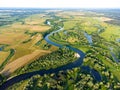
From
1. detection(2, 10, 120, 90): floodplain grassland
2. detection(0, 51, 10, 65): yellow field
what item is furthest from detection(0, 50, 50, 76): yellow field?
detection(0, 51, 10, 65): yellow field

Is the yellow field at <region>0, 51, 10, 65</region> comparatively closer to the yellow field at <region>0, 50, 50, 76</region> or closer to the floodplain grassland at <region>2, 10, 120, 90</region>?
the floodplain grassland at <region>2, 10, 120, 90</region>

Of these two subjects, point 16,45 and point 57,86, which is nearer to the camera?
point 57,86

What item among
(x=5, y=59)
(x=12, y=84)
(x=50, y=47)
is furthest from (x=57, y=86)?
(x=50, y=47)

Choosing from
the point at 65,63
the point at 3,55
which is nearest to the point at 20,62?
the point at 3,55

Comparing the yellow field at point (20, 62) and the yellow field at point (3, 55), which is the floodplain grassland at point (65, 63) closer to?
the yellow field at point (20, 62)

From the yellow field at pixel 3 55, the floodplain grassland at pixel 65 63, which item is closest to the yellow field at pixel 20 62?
the floodplain grassland at pixel 65 63

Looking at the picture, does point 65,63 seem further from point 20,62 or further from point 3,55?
point 3,55

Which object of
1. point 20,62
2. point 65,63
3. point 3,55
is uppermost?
point 65,63

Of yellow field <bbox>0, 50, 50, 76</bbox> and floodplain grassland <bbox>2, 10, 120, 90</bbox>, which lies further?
yellow field <bbox>0, 50, 50, 76</bbox>

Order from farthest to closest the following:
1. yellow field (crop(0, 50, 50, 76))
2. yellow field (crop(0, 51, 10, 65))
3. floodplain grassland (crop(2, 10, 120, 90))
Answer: yellow field (crop(0, 51, 10, 65))
yellow field (crop(0, 50, 50, 76))
floodplain grassland (crop(2, 10, 120, 90))

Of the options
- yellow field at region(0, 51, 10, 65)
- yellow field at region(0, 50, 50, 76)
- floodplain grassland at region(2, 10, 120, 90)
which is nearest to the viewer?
floodplain grassland at region(2, 10, 120, 90)

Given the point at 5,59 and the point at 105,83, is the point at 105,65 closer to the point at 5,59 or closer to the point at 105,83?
the point at 105,83
